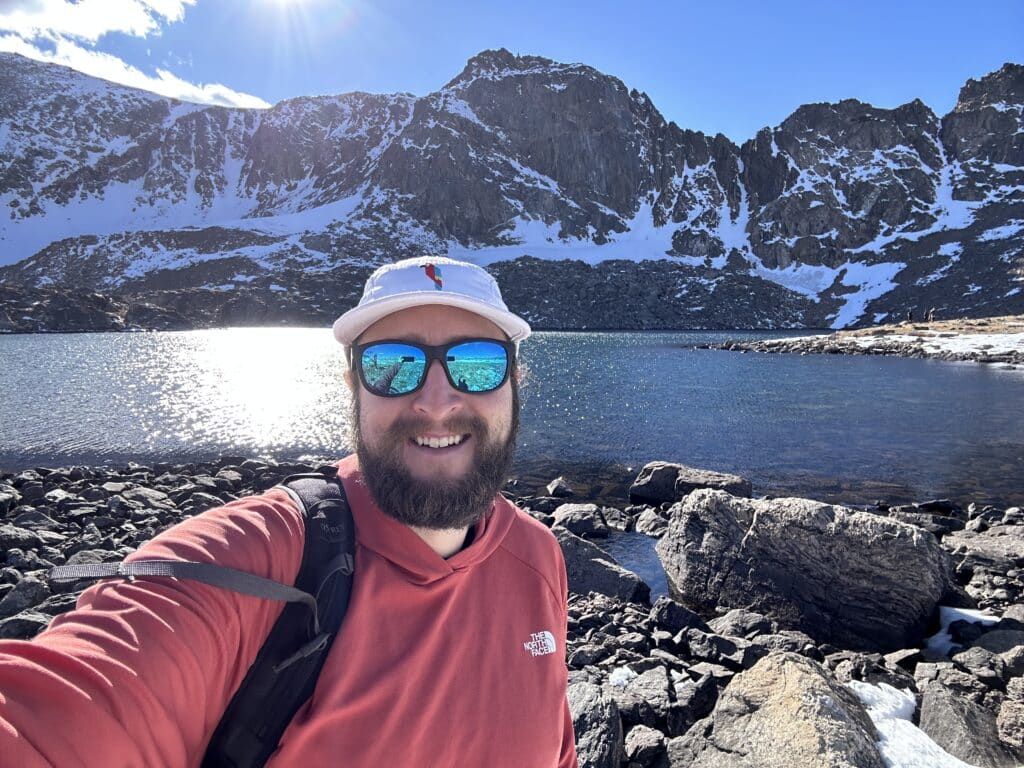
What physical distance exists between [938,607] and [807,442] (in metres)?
19.4

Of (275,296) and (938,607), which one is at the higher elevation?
(275,296)

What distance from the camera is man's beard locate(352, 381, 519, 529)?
9.00 ft

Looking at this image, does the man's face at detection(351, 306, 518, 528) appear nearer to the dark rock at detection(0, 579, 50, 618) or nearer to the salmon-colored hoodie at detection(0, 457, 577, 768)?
the salmon-colored hoodie at detection(0, 457, 577, 768)

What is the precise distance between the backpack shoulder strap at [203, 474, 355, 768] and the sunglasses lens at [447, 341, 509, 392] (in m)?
1.02

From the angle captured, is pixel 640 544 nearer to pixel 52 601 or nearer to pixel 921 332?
Result: pixel 52 601

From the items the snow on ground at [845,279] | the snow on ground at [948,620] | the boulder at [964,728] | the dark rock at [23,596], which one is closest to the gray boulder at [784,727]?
the boulder at [964,728]

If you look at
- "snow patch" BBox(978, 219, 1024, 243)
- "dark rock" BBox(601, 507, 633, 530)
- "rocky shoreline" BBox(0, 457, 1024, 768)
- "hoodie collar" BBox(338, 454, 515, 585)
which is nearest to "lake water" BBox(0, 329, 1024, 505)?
"dark rock" BBox(601, 507, 633, 530)

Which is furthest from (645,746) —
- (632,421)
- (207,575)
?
(632,421)

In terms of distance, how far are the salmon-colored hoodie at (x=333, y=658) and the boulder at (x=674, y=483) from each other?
1638 cm

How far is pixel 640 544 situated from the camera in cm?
1516

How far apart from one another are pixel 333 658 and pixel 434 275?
1867 mm

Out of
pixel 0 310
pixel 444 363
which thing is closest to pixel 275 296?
pixel 0 310

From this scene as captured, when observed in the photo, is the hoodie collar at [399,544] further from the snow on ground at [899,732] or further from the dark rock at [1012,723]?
the dark rock at [1012,723]

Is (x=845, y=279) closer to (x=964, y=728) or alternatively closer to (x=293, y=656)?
(x=964, y=728)
